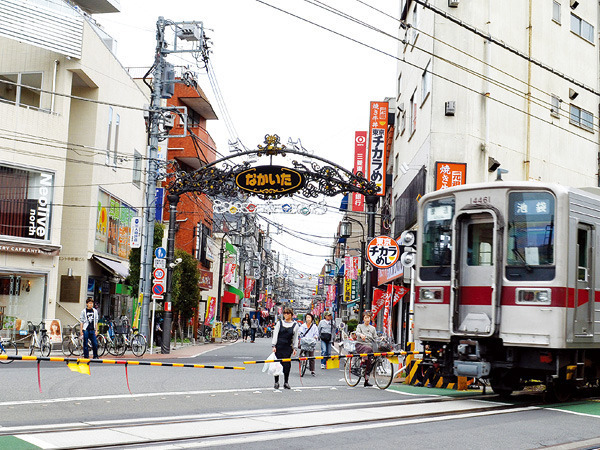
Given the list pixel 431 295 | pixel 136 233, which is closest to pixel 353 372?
pixel 431 295

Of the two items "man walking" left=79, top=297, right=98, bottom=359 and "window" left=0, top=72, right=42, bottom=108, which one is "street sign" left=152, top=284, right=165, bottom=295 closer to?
"man walking" left=79, top=297, right=98, bottom=359

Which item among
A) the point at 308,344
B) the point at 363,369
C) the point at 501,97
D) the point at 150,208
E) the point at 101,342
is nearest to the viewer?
the point at 363,369

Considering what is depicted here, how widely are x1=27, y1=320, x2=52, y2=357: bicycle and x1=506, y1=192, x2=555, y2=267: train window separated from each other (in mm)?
15734

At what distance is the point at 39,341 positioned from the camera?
23.7m

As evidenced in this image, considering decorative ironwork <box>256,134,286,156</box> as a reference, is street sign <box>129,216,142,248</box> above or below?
below

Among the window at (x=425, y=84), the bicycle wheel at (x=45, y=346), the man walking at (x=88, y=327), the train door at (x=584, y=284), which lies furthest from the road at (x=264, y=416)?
the window at (x=425, y=84)

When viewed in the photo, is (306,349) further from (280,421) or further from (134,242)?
(134,242)

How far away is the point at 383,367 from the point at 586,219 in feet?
19.3

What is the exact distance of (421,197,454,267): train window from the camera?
13.6 meters

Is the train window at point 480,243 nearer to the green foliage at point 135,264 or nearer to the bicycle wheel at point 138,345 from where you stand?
the bicycle wheel at point 138,345

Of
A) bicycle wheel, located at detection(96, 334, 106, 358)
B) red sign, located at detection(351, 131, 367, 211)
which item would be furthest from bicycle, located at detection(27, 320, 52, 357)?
red sign, located at detection(351, 131, 367, 211)

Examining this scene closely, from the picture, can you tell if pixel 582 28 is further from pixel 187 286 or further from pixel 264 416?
pixel 264 416

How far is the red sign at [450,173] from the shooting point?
23328 millimetres

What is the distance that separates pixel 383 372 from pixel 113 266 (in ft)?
64.1
